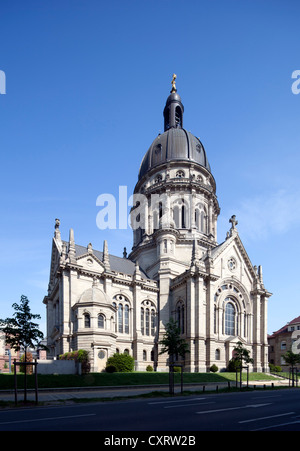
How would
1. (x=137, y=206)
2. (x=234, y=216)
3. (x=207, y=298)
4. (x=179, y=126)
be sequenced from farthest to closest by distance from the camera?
(x=179, y=126), (x=137, y=206), (x=234, y=216), (x=207, y=298)

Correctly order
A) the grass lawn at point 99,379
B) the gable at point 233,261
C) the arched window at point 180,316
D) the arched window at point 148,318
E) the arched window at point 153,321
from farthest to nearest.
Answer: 1. the gable at point 233,261
2. the arched window at point 153,321
3. the arched window at point 148,318
4. the arched window at point 180,316
5. the grass lawn at point 99,379

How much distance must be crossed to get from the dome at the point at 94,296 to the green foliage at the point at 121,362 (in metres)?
6.66

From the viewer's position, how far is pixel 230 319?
2084 inches

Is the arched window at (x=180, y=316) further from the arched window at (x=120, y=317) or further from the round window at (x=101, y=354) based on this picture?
the round window at (x=101, y=354)

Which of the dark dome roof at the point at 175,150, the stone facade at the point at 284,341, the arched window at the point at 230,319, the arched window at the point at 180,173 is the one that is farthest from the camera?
the stone facade at the point at 284,341

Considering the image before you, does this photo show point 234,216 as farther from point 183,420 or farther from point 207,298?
point 183,420

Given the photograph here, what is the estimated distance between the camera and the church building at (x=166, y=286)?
43094 mm

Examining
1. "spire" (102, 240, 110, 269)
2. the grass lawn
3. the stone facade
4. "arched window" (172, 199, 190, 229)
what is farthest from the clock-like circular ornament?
the stone facade

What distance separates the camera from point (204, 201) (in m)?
65.9

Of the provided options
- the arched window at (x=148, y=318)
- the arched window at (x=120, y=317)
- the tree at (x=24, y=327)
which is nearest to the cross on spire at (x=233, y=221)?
the arched window at (x=148, y=318)

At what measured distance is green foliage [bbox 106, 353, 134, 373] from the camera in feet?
127
